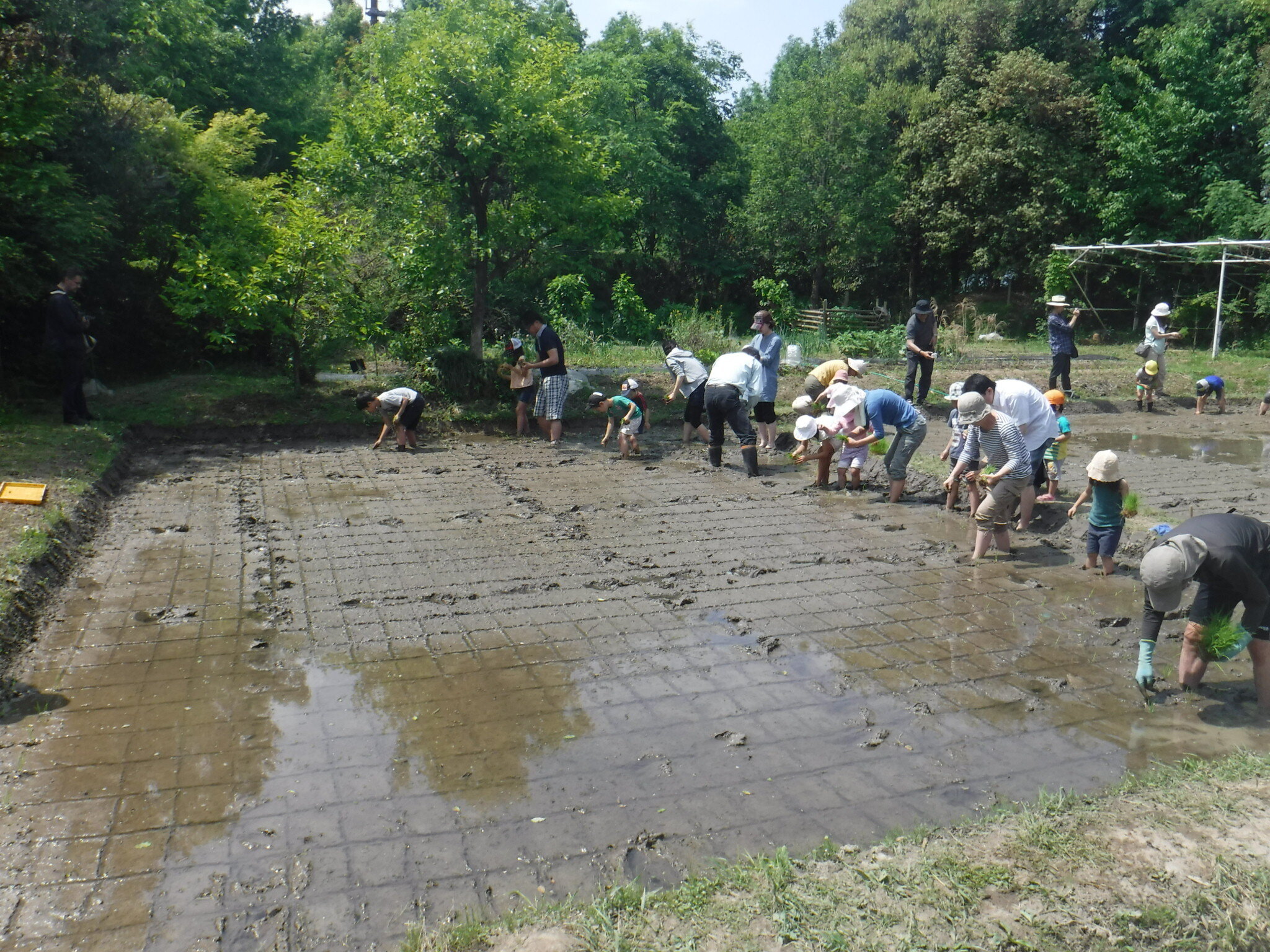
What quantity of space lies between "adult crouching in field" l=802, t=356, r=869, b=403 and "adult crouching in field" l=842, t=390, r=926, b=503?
26.4 inches

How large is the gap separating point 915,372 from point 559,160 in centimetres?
594

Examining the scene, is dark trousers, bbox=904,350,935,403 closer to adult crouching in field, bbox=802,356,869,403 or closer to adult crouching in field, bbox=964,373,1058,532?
adult crouching in field, bbox=802,356,869,403

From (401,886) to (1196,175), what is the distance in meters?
30.2

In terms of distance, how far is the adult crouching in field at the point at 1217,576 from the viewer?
5055 mm

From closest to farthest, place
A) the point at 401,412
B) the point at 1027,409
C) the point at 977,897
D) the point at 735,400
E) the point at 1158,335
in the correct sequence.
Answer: the point at 977,897 < the point at 1027,409 < the point at 735,400 < the point at 401,412 < the point at 1158,335

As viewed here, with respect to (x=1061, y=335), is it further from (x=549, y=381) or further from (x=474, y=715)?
(x=474, y=715)

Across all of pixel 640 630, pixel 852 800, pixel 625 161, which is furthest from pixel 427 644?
pixel 625 161

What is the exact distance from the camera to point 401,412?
1239 centimetres

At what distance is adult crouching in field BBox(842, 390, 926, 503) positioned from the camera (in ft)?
31.8

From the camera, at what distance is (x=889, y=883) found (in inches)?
145

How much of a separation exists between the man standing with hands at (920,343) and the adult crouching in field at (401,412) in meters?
6.82

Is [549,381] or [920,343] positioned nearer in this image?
[549,381]

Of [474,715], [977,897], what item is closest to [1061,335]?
[474,715]

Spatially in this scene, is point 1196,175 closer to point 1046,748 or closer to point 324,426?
point 324,426
